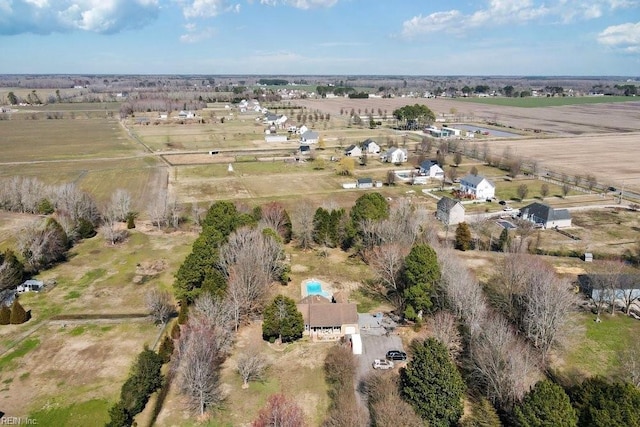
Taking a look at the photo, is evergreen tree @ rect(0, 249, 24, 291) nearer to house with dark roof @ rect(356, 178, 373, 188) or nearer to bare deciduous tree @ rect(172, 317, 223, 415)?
bare deciduous tree @ rect(172, 317, 223, 415)

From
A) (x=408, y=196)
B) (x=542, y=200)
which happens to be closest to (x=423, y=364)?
(x=408, y=196)

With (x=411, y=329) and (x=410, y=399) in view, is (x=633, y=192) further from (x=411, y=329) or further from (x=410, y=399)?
(x=410, y=399)

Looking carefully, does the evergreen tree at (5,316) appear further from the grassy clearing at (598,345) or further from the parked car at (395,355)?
the grassy clearing at (598,345)

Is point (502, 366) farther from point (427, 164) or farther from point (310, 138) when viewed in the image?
point (310, 138)

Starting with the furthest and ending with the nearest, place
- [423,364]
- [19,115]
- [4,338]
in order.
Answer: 1. [19,115]
2. [4,338]
3. [423,364]

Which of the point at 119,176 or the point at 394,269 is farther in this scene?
the point at 119,176

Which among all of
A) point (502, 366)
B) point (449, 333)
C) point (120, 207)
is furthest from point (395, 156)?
point (502, 366)

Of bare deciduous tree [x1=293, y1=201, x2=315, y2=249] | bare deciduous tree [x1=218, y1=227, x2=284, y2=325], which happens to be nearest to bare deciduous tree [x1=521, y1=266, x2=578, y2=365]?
bare deciduous tree [x1=218, y1=227, x2=284, y2=325]
